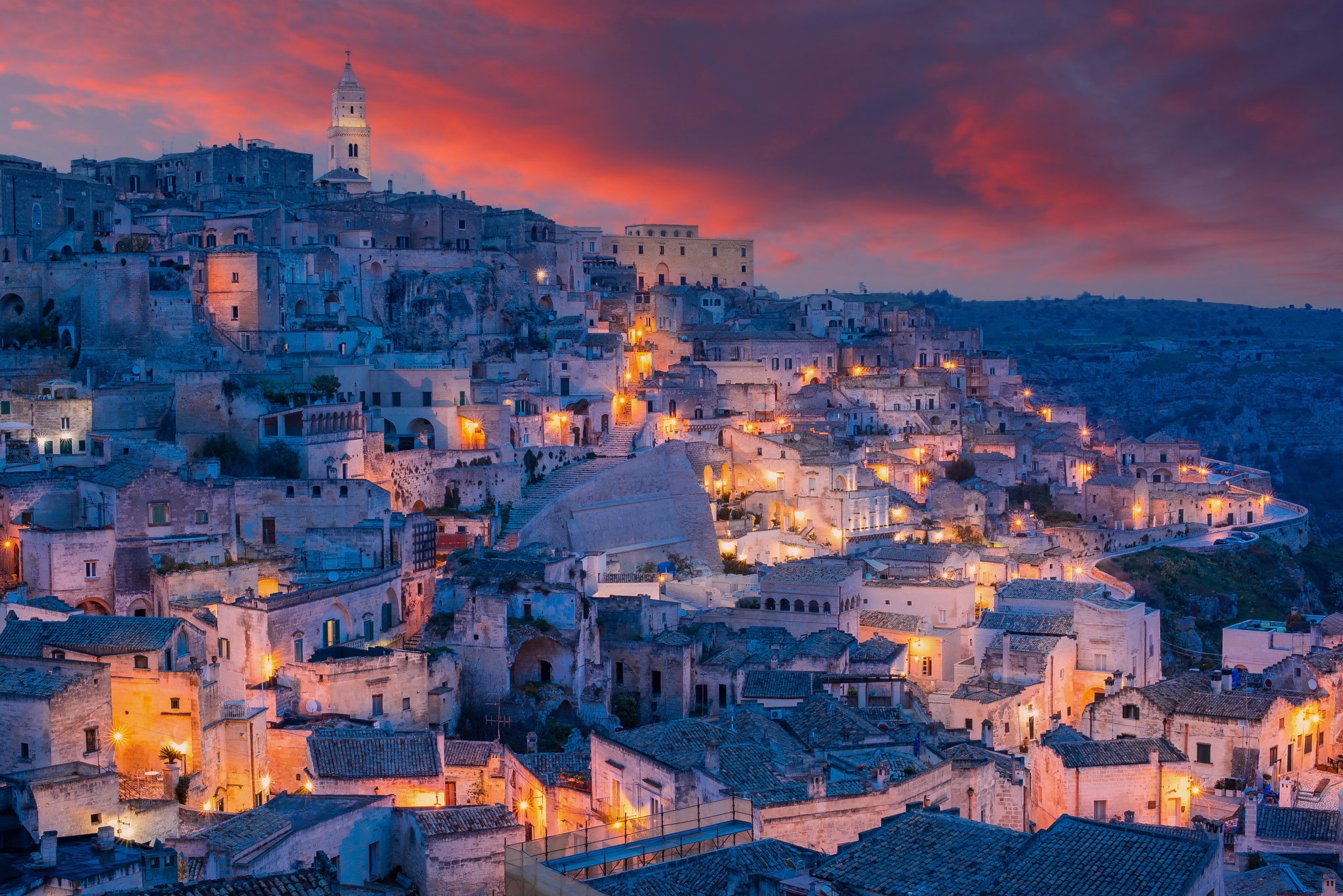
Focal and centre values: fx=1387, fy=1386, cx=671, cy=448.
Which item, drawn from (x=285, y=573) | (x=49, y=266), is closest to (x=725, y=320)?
(x=49, y=266)

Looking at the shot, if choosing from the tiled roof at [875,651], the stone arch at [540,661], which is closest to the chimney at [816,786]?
the stone arch at [540,661]

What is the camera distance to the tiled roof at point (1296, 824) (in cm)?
2516

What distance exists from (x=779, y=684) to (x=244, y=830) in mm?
14351

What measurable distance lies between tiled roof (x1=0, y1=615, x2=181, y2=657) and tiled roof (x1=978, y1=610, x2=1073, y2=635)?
880 inches

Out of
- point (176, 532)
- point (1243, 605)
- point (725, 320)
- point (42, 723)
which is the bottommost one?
point (1243, 605)

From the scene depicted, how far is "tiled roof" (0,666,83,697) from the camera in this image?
24422 mm

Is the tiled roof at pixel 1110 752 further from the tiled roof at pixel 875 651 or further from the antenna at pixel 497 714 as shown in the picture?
the antenna at pixel 497 714

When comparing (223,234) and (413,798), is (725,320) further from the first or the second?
(413,798)

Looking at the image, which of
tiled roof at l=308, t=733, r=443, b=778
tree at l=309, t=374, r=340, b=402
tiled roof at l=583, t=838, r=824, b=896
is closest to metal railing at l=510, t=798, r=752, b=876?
tiled roof at l=583, t=838, r=824, b=896

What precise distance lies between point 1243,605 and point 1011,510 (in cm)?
1037

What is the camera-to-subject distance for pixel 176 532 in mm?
33562

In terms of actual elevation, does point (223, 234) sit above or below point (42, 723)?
above

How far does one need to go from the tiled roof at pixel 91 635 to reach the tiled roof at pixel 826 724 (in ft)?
41.5

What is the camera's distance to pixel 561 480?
4641 centimetres
